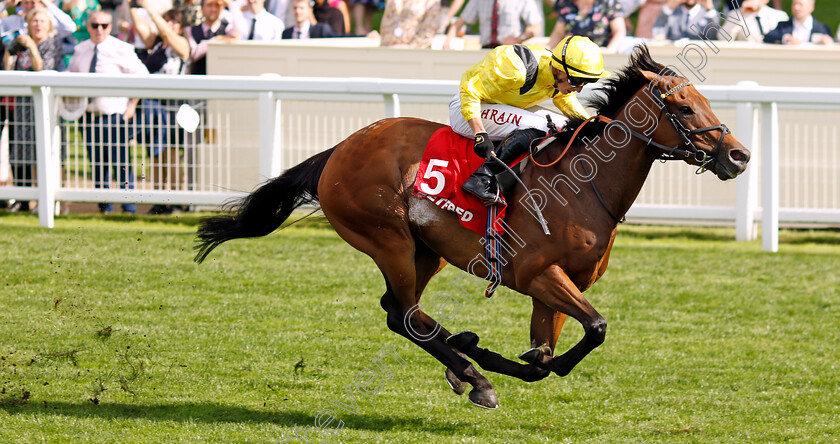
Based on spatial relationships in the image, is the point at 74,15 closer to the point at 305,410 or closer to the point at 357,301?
the point at 357,301

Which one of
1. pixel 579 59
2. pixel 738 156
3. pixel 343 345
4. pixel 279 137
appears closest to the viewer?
pixel 738 156

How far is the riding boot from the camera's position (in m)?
4.78

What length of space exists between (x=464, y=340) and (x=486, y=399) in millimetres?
283

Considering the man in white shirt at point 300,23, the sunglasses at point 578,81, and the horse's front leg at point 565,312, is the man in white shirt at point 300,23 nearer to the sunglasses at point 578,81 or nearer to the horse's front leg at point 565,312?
the sunglasses at point 578,81

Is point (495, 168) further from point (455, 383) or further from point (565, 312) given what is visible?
point (455, 383)

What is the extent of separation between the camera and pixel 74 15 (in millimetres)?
10781

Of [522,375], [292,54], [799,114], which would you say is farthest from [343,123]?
[522,375]

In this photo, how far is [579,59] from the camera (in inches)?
183

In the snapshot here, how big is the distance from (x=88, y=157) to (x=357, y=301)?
2675 mm

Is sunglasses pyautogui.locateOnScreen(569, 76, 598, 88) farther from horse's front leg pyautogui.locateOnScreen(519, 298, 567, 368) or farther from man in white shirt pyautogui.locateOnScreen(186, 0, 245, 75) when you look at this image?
man in white shirt pyautogui.locateOnScreen(186, 0, 245, 75)

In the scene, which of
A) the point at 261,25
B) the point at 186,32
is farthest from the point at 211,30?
the point at 261,25

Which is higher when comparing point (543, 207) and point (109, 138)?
point (543, 207)

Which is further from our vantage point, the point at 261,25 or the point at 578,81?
the point at 261,25

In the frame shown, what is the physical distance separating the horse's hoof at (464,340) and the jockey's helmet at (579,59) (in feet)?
3.98
